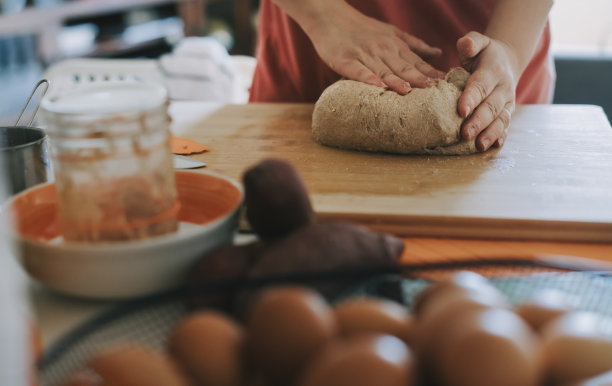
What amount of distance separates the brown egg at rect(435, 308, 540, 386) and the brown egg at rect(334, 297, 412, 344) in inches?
1.4

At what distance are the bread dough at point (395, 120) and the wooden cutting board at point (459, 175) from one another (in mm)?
25

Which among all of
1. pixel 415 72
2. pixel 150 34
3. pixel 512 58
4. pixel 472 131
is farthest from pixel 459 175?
pixel 150 34

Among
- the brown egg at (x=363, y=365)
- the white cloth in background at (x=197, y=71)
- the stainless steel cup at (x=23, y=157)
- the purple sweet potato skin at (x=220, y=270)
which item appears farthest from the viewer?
the white cloth in background at (x=197, y=71)

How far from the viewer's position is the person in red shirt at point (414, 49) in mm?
1117

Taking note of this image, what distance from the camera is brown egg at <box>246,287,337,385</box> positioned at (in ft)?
1.15

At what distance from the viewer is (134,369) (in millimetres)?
330

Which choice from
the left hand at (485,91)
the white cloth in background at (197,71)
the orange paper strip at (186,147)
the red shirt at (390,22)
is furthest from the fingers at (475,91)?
the white cloth in background at (197,71)

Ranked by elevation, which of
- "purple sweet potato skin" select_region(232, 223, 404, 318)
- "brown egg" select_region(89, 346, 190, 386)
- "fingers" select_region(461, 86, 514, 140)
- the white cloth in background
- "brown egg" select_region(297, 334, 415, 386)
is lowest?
the white cloth in background

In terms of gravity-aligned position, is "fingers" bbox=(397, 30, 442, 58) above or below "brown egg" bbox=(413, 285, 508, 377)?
above

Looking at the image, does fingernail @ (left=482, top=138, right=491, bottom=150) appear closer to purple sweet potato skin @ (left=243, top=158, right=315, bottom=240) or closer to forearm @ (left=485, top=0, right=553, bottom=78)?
forearm @ (left=485, top=0, right=553, bottom=78)

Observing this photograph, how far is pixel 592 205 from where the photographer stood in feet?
2.65

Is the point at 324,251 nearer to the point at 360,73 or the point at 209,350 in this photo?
the point at 209,350

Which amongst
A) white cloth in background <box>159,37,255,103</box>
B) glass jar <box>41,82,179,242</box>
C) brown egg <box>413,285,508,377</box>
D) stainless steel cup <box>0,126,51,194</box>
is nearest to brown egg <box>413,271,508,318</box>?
brown egg <box>413,285,508,377</box>

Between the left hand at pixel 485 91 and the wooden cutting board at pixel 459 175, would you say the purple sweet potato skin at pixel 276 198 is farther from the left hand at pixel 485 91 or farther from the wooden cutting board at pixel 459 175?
the left hand at pixel 485 91
